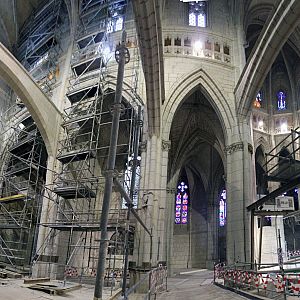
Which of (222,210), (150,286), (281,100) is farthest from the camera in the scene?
(222,210)

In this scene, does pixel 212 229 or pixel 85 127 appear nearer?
pixel 85 127

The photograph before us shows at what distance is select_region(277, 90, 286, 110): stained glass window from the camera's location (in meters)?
22.8

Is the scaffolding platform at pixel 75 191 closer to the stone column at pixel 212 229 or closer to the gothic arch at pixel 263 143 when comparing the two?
the gothic arch at pixel 263 143

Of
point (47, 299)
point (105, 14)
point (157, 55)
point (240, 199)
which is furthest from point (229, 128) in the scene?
point (47, 299)

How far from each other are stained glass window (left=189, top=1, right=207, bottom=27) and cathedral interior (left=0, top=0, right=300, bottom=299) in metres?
→ 0.06

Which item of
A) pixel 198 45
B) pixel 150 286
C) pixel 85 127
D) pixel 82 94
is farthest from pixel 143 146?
pixel 150 286

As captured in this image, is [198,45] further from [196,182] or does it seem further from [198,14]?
[196,182]

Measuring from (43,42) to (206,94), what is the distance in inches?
419

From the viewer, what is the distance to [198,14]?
59.4 ft

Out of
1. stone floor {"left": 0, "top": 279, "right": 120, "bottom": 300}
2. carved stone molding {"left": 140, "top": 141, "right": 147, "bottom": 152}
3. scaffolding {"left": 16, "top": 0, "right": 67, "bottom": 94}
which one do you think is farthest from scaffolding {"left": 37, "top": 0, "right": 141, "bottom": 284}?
stone floor {"left": 0, "top": 279, "right": 120, "bottom": 300}

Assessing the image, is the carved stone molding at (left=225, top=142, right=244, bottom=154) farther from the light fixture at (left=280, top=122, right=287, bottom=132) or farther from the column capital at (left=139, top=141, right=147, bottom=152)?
the light fixture at (left=280, top=122, right=287, bottom=132)

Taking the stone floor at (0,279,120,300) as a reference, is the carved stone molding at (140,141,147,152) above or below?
above

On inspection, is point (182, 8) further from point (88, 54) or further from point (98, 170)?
point (98, 170)

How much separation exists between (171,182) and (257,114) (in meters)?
7.32
